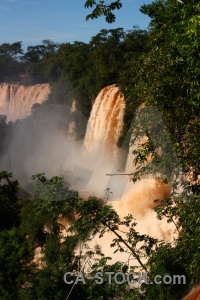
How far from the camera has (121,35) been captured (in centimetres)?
2703

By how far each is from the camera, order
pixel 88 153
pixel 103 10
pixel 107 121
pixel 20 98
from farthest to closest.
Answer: pixel 20 98 → pixel 88 153 → pixel 107 121 → pixel 103 10

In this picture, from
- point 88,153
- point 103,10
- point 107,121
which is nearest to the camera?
point 103,10

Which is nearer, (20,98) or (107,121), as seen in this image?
(107,121)

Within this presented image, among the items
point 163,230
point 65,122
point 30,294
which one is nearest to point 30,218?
point 163,230

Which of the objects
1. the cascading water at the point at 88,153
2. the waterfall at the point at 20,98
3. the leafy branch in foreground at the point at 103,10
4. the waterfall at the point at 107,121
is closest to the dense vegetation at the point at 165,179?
the leafy branch in foreground at the point at 103,10

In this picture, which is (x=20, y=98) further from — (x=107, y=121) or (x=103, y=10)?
(x=103, y=10)

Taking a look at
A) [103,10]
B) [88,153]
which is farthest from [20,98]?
[103,10]

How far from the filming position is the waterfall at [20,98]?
34750 mm

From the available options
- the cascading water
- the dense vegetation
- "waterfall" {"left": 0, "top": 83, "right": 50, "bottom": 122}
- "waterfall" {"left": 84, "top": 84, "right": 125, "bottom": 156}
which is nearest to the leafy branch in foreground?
the dense vegetation

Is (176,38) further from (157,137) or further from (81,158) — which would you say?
(81,158)

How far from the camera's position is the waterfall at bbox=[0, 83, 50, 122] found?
114ft

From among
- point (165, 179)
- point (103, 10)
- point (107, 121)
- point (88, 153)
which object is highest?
point (107, 121)

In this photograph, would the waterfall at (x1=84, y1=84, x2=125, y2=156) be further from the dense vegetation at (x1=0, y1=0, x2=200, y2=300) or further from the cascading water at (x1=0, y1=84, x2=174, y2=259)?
the dense vegetation at (x1=0, y1=0, x2=200, y2=300)

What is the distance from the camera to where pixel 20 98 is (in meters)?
37.5
